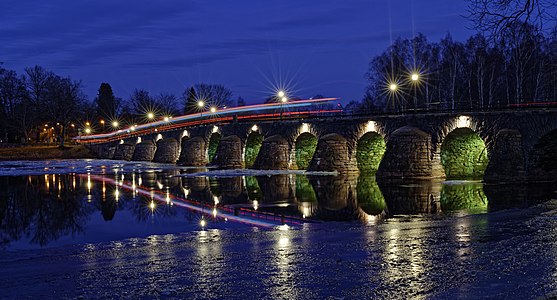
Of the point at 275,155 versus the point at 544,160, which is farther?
the point at 275,155

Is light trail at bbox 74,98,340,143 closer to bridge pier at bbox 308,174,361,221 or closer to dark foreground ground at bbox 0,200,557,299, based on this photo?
bridge pier at bbox 308,174,361,221

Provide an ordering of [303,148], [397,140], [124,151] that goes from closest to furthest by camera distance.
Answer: [397,140] < [303,148] < [124,151]

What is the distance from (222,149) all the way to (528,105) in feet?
95.2

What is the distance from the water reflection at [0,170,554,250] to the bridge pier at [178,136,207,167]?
2529cm

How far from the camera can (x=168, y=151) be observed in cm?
6969

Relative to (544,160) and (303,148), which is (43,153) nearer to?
(303,148)

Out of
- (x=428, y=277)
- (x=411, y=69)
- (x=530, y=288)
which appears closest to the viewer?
(x=530, y=288)

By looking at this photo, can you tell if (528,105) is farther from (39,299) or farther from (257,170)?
(39,299)

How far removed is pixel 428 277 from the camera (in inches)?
424

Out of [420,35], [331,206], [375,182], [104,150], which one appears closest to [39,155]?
[104,150]

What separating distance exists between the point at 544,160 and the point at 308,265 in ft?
73.4

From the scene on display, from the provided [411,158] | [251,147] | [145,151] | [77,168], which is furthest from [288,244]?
[145,151]

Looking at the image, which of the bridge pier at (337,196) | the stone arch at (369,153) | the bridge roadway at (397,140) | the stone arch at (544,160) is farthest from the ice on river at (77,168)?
the stone arch at (544,160)

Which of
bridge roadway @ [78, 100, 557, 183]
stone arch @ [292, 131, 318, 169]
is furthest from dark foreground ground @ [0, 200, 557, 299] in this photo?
stone arch @ [292, 131, 318, 169]
